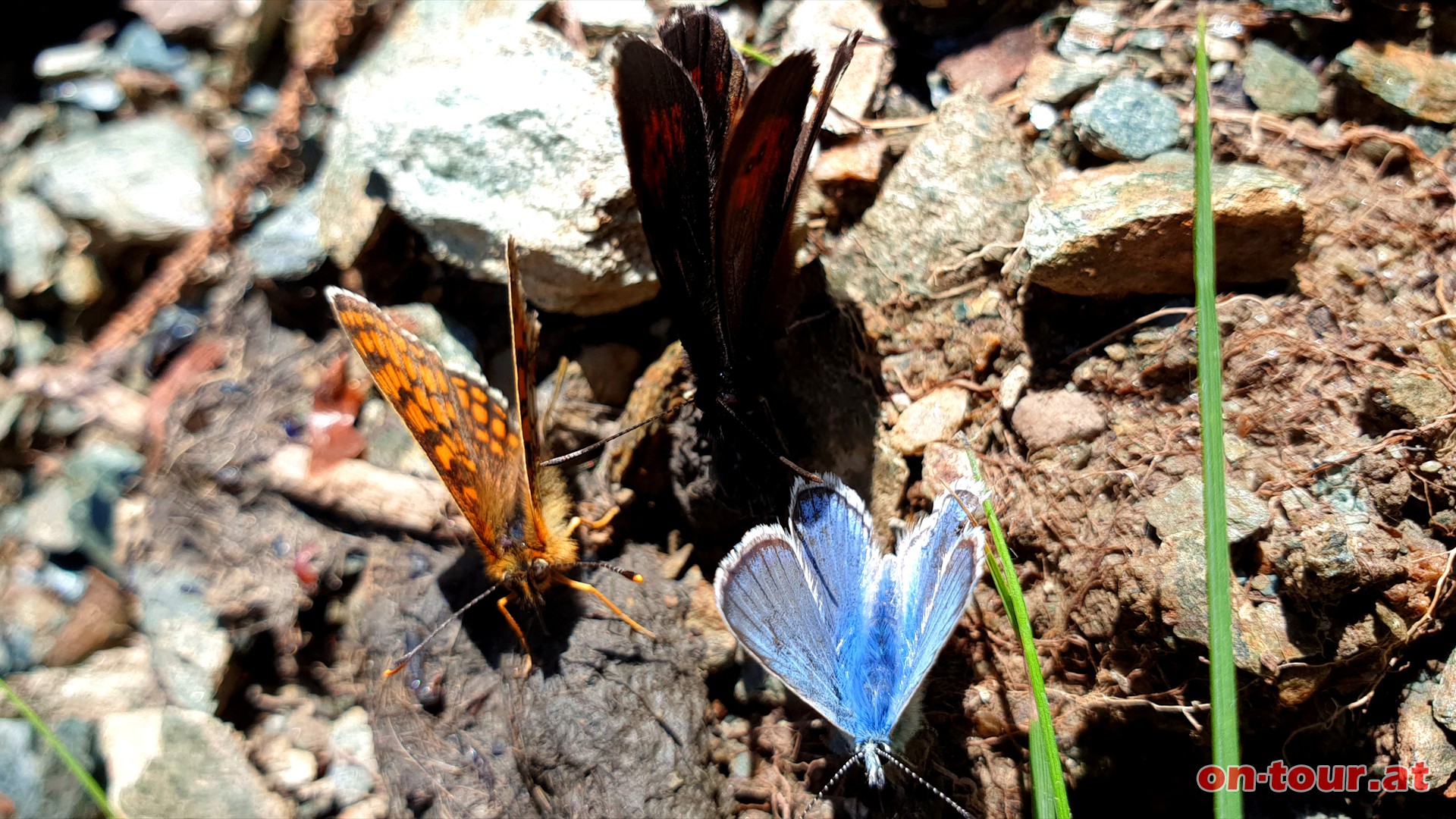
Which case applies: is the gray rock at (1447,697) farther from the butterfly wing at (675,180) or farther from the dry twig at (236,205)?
the dry twig at (236,205)

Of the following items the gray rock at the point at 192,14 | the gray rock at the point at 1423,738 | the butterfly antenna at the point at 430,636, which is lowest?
the butterfly antenna at the point at 430,636

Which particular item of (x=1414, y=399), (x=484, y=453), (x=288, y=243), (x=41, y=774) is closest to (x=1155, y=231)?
(x=1414, y=399)

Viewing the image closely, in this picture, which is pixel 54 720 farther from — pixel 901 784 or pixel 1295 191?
pixel 1295 191

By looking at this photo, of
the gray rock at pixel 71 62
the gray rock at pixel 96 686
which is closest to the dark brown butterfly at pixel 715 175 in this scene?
the gray rock at pixel 96 686

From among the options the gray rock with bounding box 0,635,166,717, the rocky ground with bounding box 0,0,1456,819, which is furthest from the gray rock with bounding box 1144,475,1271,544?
the gray rock with bounding box 0,635,166,717

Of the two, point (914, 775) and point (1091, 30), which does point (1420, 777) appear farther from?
point (1091, 30)

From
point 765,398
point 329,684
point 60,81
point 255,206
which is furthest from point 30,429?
point 765,398
